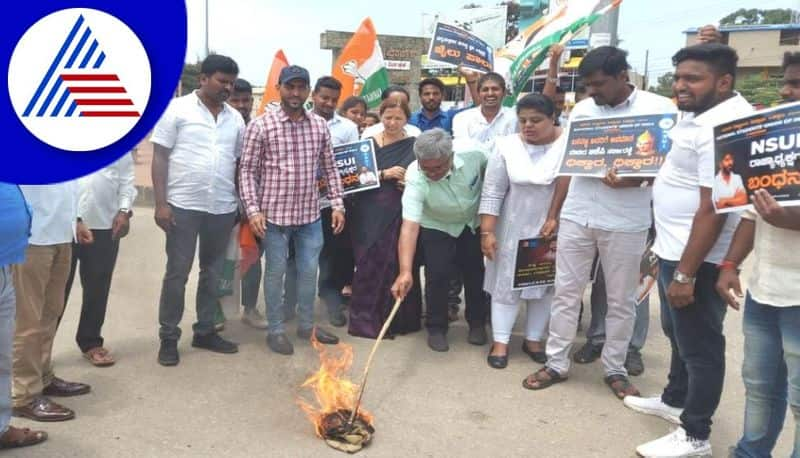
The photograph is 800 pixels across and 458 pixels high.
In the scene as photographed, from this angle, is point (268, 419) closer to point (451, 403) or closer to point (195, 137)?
point (451, 403)

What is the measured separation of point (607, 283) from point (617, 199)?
1.62 feet

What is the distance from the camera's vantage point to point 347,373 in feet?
12.2

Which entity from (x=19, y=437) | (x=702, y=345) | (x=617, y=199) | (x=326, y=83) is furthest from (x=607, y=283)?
(x=19, y=437)

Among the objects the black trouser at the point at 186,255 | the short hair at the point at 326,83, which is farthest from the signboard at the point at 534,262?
the short hair at the point at 326,83

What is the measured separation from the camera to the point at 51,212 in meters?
2.93

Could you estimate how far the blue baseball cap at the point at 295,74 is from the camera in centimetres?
378

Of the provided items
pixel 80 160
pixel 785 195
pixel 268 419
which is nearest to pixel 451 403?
pixel 268 419

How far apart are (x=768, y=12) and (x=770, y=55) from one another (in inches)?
931

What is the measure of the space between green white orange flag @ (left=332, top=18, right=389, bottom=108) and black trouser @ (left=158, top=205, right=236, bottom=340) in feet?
9.29

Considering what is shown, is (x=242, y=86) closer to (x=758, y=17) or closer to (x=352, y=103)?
(x=352, y=103)

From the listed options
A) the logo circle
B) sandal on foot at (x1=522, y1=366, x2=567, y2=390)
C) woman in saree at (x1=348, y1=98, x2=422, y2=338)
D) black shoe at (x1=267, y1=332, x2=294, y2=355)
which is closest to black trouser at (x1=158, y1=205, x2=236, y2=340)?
black shoe at (x1=267, y1=332, x2=294, y2=355)

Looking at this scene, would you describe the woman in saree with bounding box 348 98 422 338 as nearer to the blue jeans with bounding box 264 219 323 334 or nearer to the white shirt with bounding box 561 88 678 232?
the blue jeans with bounding box 264 219 323 334

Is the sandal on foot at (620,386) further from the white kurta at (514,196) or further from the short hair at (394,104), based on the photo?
the short hair at (394,104)

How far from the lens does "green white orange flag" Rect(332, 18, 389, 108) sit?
20.3ft
